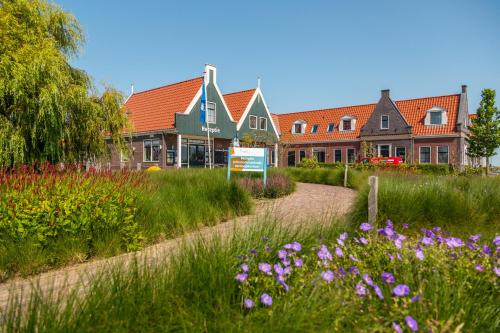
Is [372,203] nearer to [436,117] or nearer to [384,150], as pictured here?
[384,150]

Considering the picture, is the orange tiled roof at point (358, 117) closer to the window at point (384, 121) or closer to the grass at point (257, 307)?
the window at point (384, 121)

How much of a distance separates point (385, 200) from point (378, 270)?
146 inches

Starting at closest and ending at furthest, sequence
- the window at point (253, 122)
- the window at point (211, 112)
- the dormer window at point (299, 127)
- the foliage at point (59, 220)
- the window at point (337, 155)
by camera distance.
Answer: the foliage at point (59, 220) → the window at point (211, 112) → the window at point (253, 122) → the window at point (337, 155) → the dormer window at point (299, 127)

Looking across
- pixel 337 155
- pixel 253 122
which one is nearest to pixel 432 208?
pixel 253 122

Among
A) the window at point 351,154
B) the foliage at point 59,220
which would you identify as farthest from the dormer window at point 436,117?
the foliage at point 59,220

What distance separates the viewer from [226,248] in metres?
3.11

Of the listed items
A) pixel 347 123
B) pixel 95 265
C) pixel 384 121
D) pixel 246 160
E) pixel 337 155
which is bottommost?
pixel 95 265

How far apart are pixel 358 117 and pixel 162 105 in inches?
845

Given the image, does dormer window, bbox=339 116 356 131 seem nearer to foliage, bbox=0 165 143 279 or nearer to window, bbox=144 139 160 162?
window, bbox=144 139 160 162

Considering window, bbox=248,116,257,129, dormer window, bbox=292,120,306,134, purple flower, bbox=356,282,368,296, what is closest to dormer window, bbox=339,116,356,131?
dormer window, bbox=292,120,306,134

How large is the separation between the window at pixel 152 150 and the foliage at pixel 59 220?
19.9m

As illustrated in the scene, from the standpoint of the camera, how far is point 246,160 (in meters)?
12.1

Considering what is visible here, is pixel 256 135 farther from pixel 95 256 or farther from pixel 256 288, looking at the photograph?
pixel 256 288

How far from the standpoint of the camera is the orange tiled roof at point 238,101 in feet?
101
